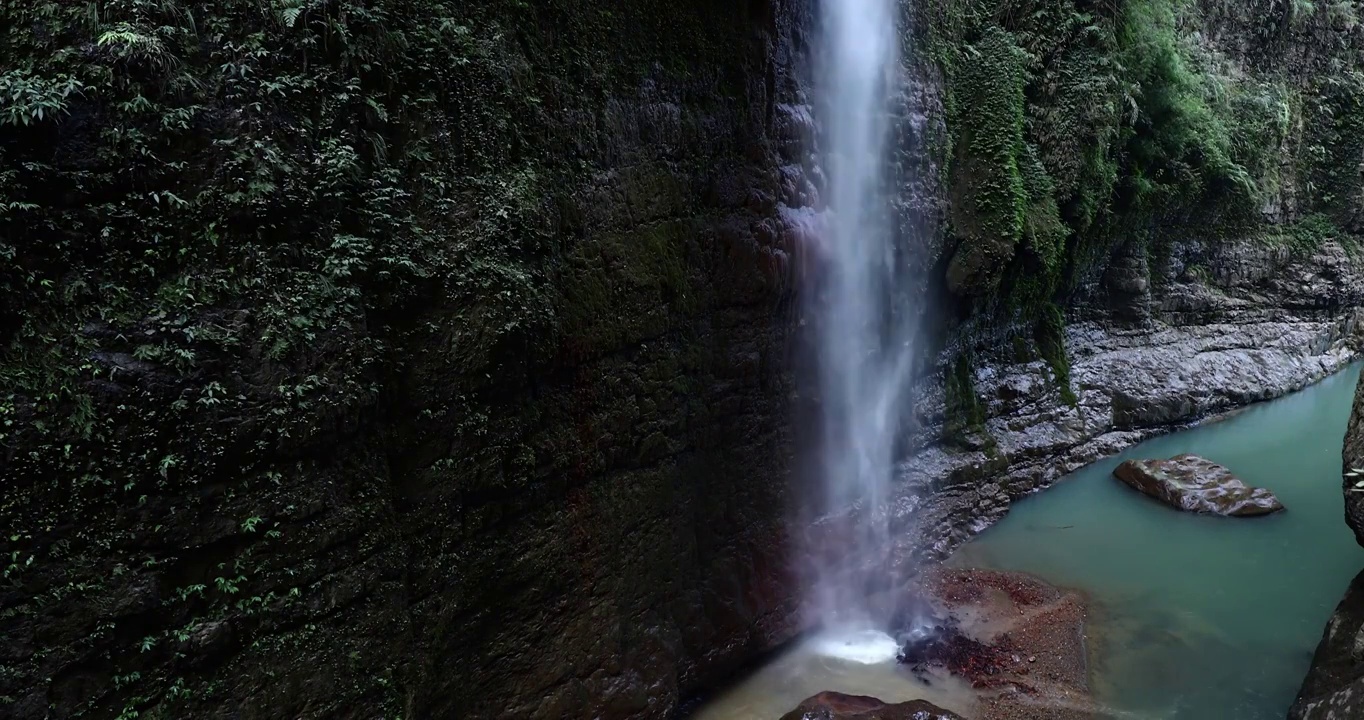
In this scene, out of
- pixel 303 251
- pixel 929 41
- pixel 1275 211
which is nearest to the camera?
pixel 303 251

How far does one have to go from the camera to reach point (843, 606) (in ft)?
34.7

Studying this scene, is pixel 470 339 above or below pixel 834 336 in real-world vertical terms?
above

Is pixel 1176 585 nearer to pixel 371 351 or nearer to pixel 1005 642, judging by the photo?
pixel 1005 642

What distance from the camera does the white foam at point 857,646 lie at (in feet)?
31.3

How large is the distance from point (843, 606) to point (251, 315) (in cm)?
831

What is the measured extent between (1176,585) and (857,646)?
483cm

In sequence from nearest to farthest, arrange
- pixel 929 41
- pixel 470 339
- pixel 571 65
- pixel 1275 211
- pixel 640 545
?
Result: pixel 470 339 → pixel 571 65 → pixel 640 545 → pixel 929 41 → pixel 1275 211

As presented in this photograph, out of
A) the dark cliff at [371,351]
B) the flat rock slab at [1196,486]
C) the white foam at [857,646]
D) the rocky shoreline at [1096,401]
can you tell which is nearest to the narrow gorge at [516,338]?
the dark cliff at [371,351]

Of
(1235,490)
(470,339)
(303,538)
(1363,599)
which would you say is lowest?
(1235,490)

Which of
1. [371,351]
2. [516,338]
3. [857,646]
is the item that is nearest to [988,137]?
[857,646]

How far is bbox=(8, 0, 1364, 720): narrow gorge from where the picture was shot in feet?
15.1

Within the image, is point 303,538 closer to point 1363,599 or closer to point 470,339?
point 470,339

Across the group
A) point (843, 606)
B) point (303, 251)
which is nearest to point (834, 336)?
point (843, 606)

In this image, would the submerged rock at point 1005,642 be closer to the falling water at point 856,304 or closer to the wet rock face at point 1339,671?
the falling water at point 856,304
